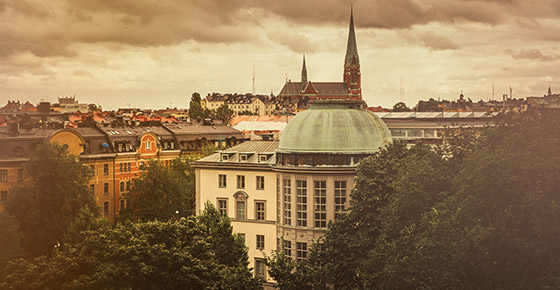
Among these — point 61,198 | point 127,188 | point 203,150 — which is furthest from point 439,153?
point 203,150

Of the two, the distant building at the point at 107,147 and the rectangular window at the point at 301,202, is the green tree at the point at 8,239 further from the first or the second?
the rectangular window at the point at 301,202

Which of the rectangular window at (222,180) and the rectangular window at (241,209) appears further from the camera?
the rectangular window at (222,180)

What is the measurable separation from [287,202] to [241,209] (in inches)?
259

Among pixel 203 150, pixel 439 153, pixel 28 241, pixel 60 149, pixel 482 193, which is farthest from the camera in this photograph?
pixel 203 150

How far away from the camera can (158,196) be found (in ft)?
A: 298

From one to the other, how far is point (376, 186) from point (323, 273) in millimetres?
9616

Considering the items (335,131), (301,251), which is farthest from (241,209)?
(335,131)

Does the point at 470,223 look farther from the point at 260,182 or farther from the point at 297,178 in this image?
the point at 260,182

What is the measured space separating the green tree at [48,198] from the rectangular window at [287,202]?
888 inches

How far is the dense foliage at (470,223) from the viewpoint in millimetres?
39250

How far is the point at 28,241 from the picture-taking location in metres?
72.5

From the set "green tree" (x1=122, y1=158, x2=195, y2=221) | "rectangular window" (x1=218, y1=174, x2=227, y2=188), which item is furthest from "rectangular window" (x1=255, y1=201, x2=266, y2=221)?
"green tree" (x1=122, y1=158, x2=195, y2=221)

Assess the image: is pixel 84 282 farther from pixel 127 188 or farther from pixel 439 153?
pixel 127 188

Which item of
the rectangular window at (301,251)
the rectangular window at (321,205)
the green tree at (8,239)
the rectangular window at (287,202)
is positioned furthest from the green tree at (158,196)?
the rectangular window at (321,205)
